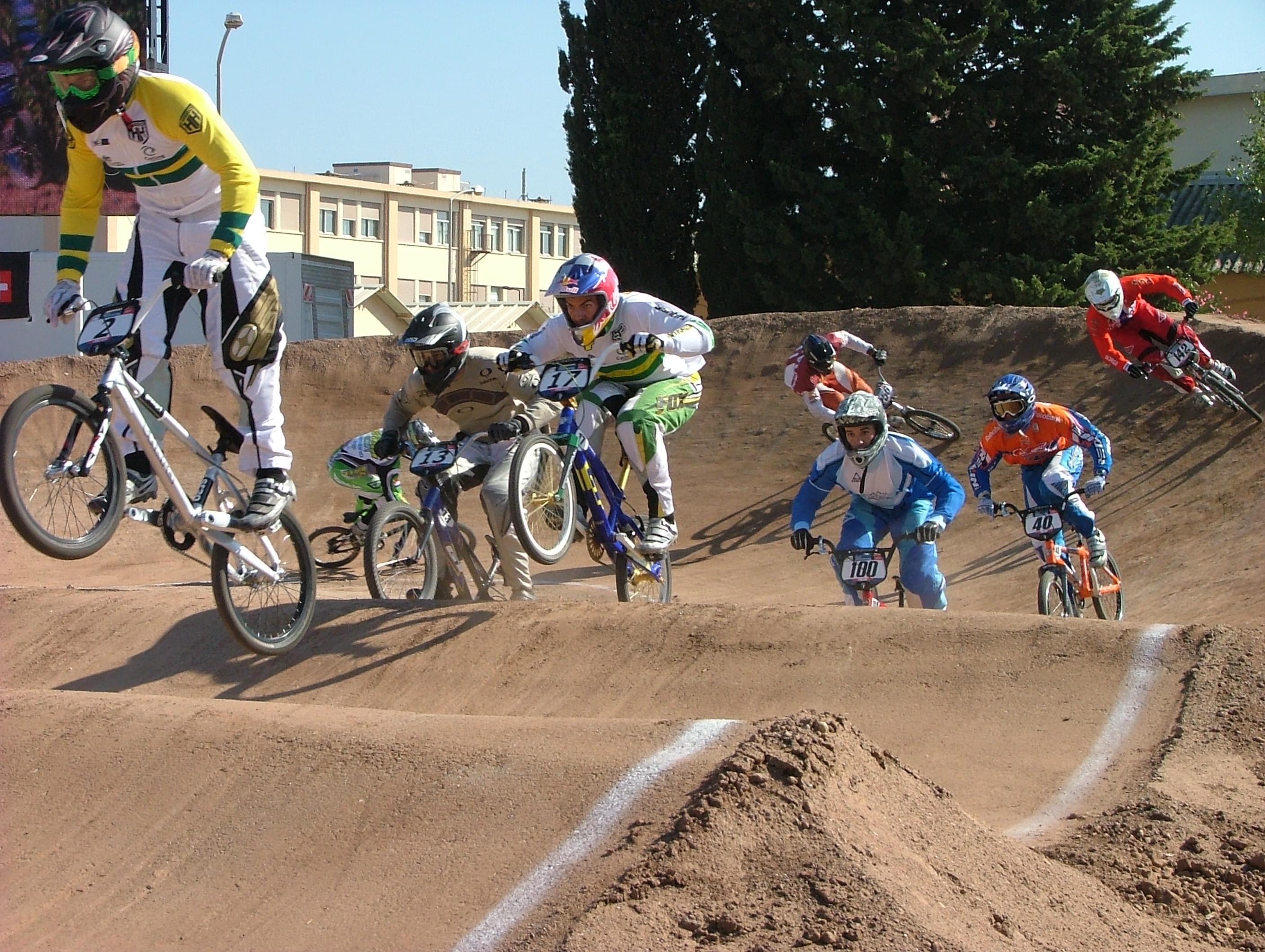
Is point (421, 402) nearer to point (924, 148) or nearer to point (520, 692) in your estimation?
point (520, 692)

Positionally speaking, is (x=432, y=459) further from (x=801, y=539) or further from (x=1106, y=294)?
(x=1106, y=294)

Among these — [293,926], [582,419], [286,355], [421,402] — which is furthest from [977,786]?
[286,355]

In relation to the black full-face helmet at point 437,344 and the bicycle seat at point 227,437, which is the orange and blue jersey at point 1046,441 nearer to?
the black full-face helmet at point 437,344

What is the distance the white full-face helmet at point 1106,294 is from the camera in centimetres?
1409

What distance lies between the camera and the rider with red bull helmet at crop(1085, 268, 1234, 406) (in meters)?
14.4

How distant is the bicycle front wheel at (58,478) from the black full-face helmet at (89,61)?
135 centimetres

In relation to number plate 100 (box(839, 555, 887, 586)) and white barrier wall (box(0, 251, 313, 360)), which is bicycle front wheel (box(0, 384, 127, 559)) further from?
white barrier wall (box(0, 251, 313, 360))

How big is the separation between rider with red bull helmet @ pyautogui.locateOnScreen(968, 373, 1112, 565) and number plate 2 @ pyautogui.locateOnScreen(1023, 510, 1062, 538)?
0.97 ft

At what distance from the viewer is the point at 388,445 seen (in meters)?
9.51

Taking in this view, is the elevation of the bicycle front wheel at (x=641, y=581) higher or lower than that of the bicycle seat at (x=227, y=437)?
lower

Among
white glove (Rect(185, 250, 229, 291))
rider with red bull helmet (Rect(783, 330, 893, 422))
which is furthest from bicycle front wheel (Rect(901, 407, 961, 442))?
white glove (Rect(185, 250, 229, 291))

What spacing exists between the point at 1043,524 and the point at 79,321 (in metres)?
19.1

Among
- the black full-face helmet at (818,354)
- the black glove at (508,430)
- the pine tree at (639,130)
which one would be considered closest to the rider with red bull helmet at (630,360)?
the black glove at (508,430)

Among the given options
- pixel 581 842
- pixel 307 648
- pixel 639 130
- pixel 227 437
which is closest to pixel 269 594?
pixel 227 437
